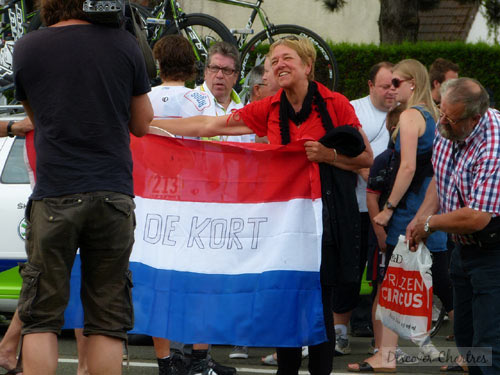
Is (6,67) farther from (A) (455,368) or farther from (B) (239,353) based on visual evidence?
(A) (455,368)

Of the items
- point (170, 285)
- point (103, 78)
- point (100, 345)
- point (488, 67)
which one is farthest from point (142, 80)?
point (488, 67)

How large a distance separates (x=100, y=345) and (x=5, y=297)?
3.52m

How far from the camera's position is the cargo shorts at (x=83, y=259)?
4062mm

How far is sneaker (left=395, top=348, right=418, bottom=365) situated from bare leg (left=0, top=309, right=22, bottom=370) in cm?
278

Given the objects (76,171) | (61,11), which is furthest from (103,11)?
(76,171)

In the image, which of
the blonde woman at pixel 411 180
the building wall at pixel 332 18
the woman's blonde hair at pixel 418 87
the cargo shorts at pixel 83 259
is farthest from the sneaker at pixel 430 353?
the building wall at pixel 332 18

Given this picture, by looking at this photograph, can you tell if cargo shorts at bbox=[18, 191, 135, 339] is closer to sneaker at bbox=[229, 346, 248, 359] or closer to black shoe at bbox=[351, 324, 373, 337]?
sneaker at bbox=[229, 346, 248, 359]

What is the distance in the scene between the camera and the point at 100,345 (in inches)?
166

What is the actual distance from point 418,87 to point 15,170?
3449 mm

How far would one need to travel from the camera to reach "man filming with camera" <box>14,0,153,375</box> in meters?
4.04

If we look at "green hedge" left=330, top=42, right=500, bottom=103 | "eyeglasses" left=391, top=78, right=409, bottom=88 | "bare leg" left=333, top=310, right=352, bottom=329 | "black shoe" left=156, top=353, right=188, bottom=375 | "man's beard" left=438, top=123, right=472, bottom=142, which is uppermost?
"eyeglasses" left=391, top=78, right=409, bottom=88

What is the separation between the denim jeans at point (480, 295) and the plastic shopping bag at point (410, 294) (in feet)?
1.31

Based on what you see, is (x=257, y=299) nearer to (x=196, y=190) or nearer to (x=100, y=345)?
(x=196, y=190)

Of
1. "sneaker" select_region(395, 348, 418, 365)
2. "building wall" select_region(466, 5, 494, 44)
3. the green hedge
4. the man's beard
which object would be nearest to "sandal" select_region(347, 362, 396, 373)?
"sneaker" select_region(395, 348, 418, 365)
